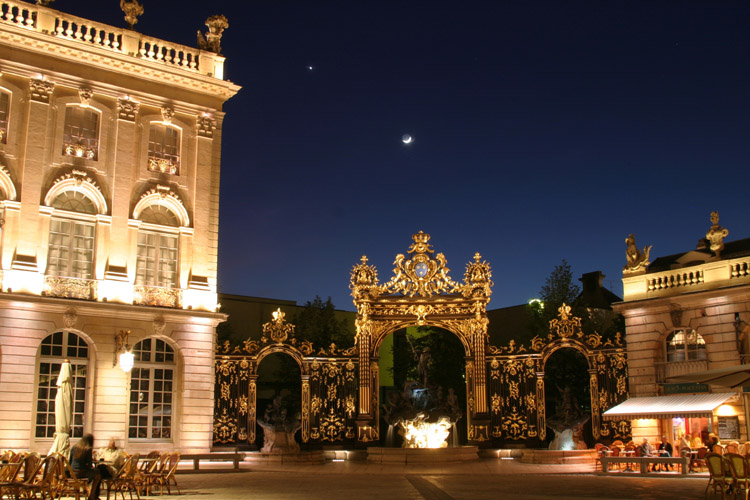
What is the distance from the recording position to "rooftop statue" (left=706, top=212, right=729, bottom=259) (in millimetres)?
22766

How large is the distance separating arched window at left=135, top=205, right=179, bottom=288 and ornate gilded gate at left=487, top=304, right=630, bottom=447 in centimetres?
1043

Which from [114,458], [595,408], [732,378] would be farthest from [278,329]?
[732,378]

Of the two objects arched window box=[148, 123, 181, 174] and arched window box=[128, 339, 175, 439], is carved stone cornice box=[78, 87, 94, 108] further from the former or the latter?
arched window box=[128, 339, 175, 439]

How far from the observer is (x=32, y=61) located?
950 inches

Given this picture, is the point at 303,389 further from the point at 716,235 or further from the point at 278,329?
the point at 716,235

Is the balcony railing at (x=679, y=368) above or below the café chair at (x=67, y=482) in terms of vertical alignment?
above

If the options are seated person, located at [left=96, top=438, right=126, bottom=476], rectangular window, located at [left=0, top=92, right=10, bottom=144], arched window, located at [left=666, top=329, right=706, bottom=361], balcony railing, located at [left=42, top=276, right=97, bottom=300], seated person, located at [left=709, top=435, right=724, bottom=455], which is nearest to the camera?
seated person, located at [left=96, top=438, right=126, bottom=476]

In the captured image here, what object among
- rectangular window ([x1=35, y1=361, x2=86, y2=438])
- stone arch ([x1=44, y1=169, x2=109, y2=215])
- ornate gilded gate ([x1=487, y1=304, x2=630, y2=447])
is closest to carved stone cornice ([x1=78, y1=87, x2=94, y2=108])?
stone arch ([x1=44, y1=169, x2=109, y2=215])

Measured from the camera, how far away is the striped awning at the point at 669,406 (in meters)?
21.0

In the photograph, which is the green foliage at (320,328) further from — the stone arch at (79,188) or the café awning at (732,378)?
the café awning at (732,378)

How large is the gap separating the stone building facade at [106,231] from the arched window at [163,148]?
3 centimetres

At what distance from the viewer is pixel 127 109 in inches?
1005

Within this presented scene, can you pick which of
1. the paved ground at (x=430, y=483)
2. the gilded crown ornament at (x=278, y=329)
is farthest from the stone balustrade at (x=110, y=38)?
the paved ground at (x=430, y=483)

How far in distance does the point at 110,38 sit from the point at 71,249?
304 inches
